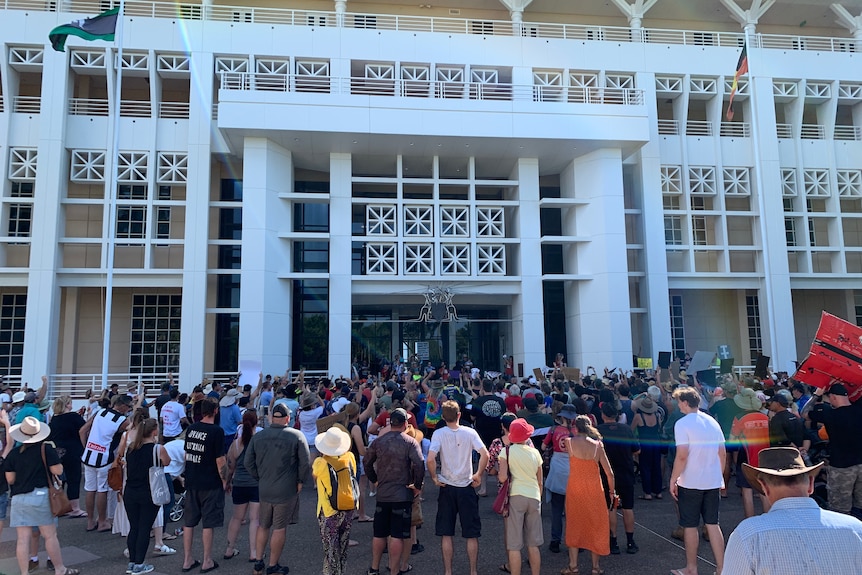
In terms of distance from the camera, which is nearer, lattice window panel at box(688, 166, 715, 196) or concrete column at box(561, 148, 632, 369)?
concrete column at box(561, 148, 632, 369)

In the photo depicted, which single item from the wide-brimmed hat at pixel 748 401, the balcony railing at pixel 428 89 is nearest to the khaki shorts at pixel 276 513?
the wide-brimmed hat at pixel 748 401

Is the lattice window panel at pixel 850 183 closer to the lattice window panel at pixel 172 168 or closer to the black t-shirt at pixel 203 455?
the lattice window panel at pixel 172 168

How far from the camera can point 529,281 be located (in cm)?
2170

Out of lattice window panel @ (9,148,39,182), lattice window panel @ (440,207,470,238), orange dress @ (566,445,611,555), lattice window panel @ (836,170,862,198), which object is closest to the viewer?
orange dress @ (566,445,611,555)

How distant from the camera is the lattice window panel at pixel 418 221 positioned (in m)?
21.9

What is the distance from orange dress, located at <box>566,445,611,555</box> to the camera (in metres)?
5.81

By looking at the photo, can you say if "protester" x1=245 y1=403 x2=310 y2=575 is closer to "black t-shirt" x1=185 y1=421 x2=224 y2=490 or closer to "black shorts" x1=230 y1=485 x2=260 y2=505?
"black t-shirt" x1=185 y1=421 x2=224 y2=490

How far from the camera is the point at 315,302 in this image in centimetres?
2334

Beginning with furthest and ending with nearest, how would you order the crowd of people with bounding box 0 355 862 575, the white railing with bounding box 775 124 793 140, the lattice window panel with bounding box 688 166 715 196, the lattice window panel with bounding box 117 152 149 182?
the white railing with bounding box 775 124 793 140 < the lattice window panel with bounding box 688 166 715 196 < the lattice window panel with bounding box 117 152 149 182 < the crowd of people with bounding box 0 355 862 575

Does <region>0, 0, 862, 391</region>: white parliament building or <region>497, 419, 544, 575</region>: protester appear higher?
<region>0, 0, 862, 391</region>: white parliament building

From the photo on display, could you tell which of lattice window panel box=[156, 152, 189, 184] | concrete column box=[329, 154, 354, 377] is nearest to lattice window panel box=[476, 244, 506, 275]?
concrete column box=[329, 154, 354, 377]

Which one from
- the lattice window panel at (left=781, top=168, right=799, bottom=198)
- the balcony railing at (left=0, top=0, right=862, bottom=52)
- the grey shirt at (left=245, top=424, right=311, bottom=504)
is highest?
the balcony railing at (left=0, top=0, right=862, bottom=52)

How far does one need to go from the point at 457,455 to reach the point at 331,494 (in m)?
1.33

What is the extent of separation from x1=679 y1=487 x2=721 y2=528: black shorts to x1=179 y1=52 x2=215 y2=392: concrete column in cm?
1771
